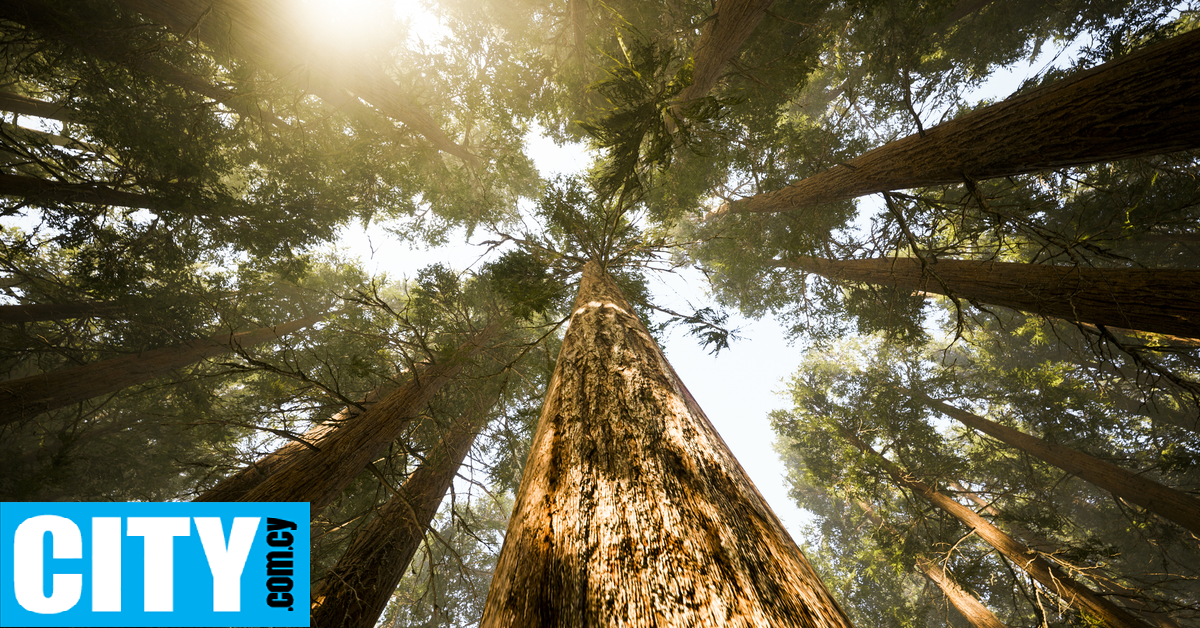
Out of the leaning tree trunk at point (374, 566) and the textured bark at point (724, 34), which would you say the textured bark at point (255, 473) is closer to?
the leaning tree trunk at point (374, 566)

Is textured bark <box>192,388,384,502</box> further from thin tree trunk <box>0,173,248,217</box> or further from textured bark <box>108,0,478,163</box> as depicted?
thin tree trunk <box>0,173,248,217</box>

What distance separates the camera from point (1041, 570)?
552 centimetres

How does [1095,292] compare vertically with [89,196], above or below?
below

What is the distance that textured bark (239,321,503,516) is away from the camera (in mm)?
3298

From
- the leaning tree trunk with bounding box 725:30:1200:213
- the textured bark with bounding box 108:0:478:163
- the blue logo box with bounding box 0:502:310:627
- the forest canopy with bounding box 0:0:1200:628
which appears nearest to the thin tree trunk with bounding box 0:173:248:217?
the forest canopy with bounding box 0:0:1200:628

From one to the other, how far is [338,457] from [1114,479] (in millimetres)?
13115

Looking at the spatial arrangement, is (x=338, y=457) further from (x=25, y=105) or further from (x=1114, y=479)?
(x=25, y=105)

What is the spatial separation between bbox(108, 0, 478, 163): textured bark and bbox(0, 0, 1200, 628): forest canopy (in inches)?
2.0

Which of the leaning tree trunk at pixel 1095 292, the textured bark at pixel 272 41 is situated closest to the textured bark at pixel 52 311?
the textured bark at pixel 272 41

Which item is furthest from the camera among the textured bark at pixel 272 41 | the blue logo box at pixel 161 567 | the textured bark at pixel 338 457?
the textured bark at pixel 272 41

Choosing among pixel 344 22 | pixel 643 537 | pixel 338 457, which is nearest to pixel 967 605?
pixel 643 537

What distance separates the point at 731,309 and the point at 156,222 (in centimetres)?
1678

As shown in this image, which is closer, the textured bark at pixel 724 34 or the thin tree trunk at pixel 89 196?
the textured bark at pixel 724 34

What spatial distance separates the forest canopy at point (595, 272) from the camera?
1507 mm
